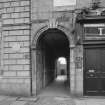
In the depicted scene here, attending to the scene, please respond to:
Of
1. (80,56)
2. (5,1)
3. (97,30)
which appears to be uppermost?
(5,1)

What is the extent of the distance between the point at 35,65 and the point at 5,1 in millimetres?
4270

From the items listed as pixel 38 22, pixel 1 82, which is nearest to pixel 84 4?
pixel 38 22

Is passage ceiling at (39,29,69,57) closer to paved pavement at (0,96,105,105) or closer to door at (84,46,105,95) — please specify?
door at (84,46,105,95)

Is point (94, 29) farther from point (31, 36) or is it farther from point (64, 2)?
point (31, 36)

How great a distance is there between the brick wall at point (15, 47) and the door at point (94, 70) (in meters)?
3.27

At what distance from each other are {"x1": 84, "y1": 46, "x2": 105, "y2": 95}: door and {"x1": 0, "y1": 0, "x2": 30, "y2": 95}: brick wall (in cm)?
327

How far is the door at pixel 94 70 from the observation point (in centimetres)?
776

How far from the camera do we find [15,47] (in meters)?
8.45

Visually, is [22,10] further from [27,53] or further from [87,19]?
[87,19]

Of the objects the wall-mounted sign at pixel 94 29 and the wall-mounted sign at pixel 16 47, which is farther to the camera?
the wall-mounted sign at pixel 16 47

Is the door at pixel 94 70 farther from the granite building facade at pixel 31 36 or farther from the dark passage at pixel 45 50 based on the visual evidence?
the dark passage at pixel 45 50

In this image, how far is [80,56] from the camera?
789cm

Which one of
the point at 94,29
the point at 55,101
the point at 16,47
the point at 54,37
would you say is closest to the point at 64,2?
the point at 94,29

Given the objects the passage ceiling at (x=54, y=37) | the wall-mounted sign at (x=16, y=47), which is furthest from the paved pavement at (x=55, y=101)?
the passage ceiling at (x=54, y=37)
